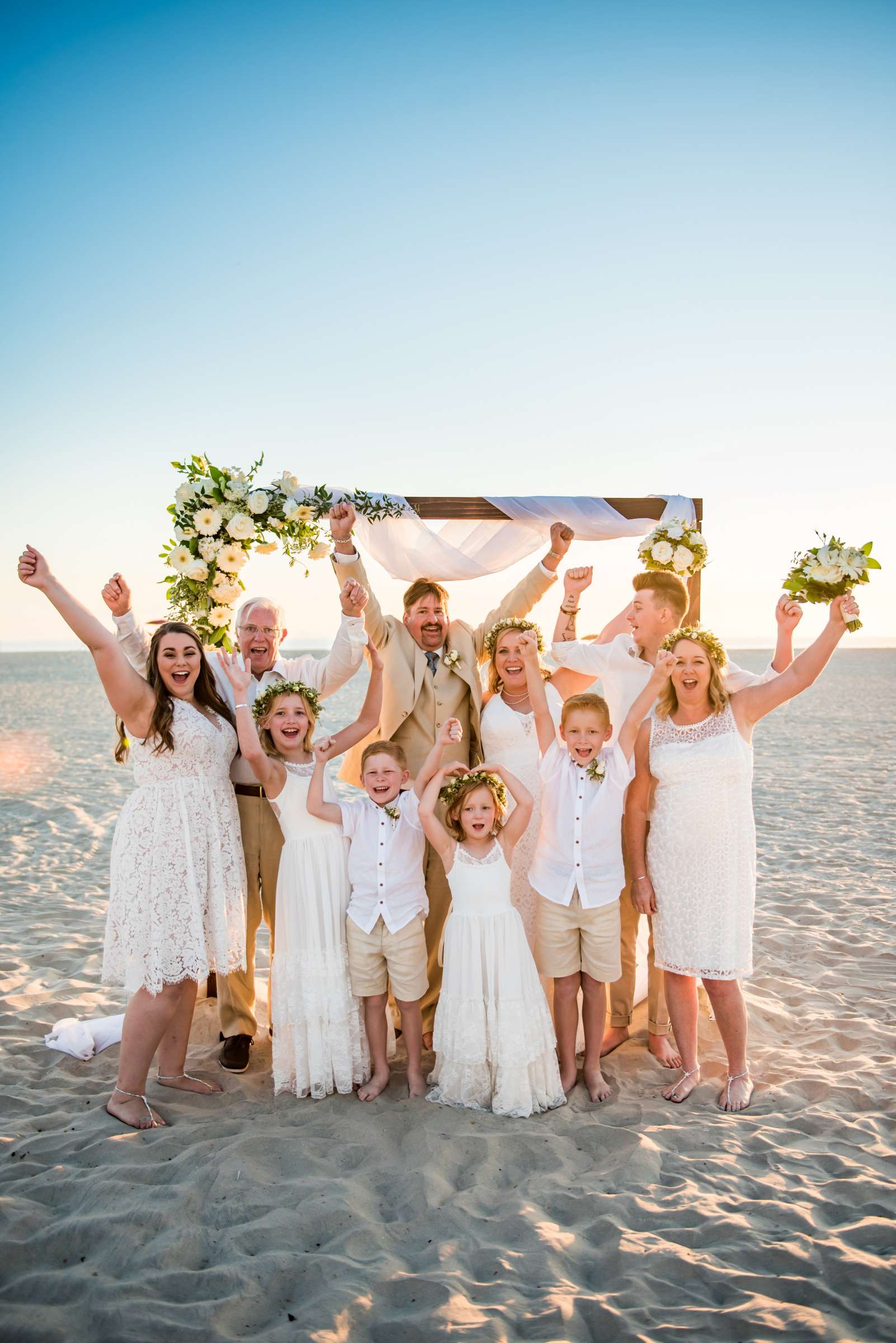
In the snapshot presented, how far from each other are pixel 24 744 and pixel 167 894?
59.7 feet

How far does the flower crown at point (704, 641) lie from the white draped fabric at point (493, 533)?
1.38 meters

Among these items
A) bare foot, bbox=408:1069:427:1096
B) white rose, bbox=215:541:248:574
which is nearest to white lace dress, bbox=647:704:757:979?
bare foot, bbox=408:1069:427:1096

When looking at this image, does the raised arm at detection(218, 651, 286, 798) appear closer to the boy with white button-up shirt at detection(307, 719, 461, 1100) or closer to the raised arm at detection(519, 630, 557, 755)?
the boy with white button-up shirt at detection(307, 719, 461, 1100)

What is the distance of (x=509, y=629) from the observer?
16.1 ft

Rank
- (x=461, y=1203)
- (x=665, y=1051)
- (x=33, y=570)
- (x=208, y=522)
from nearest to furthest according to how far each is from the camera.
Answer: (x=461, y=1203) < (x=33, y=570) < (x=665, y=1051) < (x=208, y=522)

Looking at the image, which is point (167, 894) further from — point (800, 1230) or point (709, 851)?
point (800, 1230)

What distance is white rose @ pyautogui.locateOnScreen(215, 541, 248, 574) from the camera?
192 inches

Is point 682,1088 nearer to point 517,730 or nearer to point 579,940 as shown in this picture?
point 579,940

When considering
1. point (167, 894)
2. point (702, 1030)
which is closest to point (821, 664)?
point (702, 1030)

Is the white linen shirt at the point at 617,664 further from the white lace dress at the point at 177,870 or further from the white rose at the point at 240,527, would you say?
the white lace dress at the point at 177,870

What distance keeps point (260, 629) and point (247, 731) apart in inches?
39.6

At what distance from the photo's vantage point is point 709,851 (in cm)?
430

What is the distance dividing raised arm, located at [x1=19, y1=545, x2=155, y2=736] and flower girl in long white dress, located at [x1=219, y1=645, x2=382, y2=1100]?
45 cm

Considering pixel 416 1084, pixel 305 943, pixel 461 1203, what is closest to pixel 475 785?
pixel 305 943
